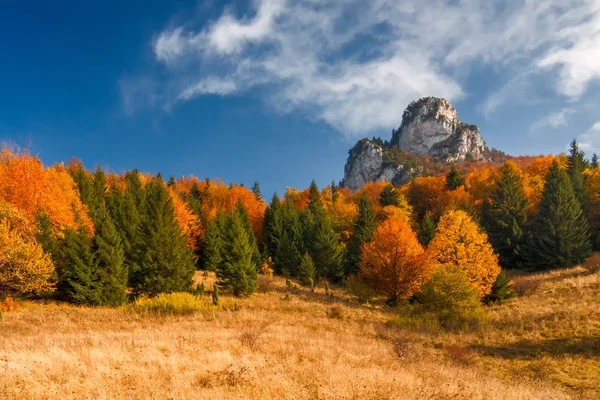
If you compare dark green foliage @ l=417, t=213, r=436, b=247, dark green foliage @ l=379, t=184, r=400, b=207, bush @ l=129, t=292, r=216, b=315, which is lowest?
bush @ l=129, t=292, r=216, b=315

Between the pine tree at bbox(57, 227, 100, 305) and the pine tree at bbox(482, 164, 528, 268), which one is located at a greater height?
the pine tree at bbox(482, 164, 528, 268)

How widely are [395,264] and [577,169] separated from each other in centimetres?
5171

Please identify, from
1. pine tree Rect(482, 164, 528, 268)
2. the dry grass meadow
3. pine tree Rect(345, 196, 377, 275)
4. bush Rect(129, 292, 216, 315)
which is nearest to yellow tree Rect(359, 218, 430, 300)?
the dry grass meadow

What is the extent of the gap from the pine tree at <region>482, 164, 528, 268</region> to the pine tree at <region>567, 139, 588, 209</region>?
8.33 meters

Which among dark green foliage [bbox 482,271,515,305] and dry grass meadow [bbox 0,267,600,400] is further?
dark green foliage [bbox 482,271,515,305]

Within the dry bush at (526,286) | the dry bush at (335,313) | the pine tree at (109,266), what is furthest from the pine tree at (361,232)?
the pine tree at (109,266)

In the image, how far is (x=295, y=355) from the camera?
38.3 feet

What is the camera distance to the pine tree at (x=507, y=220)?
1939 inches

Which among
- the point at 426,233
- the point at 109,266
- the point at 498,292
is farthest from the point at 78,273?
the point at 426,233

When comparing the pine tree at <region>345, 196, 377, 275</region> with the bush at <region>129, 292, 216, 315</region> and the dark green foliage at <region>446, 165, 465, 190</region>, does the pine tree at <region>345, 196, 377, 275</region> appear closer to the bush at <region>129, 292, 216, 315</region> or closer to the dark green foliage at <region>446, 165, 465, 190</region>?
the bush at <region>129, 292, 216, 315</region>

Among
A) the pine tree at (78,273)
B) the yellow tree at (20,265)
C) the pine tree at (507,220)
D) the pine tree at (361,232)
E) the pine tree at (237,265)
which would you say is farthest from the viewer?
the pine tree at (507,220)

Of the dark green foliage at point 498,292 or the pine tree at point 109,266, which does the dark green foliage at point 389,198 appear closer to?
the dark green foliage at point 498,292

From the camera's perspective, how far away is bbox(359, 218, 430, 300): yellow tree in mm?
32969

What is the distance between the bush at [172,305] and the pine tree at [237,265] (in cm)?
544
